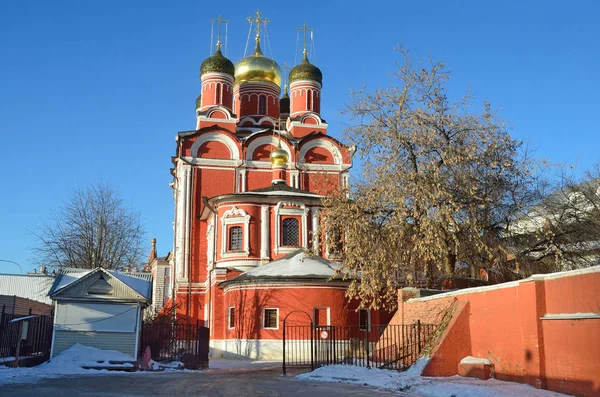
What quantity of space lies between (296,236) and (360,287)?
11343mm

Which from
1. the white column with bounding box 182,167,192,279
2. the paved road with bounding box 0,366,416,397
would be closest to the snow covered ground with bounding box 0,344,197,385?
the paved road with bounding box 0,366,416,397

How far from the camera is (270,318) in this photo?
26359 mm

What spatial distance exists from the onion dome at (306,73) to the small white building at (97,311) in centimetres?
2659

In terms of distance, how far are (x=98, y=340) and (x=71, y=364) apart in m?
1.13

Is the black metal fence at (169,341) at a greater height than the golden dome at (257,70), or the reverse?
the golden dome at (257,70)

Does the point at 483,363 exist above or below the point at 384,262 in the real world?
below

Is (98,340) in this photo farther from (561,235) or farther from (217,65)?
(217,65)

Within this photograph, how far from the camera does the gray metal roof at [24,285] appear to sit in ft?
144

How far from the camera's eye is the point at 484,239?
20.5m

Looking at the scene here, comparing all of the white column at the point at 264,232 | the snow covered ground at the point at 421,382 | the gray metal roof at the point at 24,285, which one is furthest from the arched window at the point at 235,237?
the gray metal roof at the point at 24,285

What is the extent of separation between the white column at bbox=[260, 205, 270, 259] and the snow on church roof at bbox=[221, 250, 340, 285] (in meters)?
2.91

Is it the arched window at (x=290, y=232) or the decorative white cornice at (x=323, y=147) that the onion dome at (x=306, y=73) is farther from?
the arched window at (x=290, y=232)

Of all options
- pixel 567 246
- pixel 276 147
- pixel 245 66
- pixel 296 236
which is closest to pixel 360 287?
pixel 567 246

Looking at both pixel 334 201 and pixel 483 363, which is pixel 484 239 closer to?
pixel 334 201
